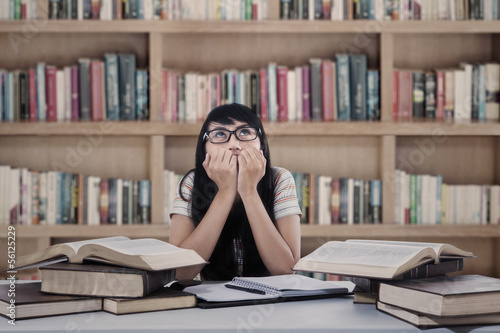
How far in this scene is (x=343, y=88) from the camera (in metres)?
2.70

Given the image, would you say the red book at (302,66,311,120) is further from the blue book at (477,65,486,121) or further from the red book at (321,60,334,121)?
the blue book at (477,65,486,121)

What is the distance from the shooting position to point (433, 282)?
1135 millimetres

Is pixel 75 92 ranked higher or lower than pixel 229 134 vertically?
higher

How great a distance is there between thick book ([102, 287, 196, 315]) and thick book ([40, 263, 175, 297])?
0.5 inches

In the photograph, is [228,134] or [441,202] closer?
[228,134]

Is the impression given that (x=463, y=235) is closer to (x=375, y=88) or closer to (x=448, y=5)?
(x=375, y=88)

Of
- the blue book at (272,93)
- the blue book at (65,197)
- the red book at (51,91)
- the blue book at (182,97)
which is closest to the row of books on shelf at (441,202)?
the blue book at (272,93)

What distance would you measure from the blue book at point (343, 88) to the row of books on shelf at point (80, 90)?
824 millimetres

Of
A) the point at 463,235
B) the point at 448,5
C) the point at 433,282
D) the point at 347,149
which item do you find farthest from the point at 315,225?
the point at 433,282

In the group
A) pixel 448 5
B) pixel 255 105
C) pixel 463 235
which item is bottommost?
pixel 463 235

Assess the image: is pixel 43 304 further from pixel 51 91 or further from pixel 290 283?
pixel 51 91

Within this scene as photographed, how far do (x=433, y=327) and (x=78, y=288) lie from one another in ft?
2.04

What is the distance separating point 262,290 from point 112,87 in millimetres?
1666

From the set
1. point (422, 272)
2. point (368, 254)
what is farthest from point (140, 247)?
point (422, 272)
